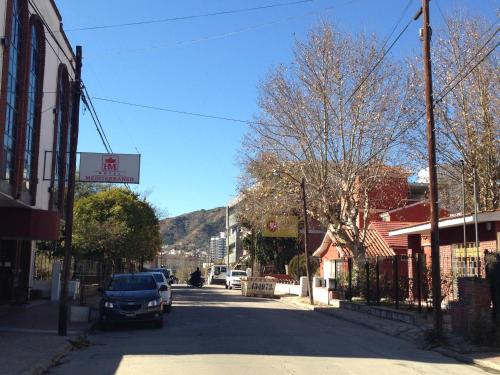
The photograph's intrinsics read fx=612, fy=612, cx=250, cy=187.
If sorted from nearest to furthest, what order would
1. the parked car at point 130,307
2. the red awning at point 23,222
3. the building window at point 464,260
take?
the parked car at point 130,307 → the red awning at point 23,222 → the building window at point 464,260

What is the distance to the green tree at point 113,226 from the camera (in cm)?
3259

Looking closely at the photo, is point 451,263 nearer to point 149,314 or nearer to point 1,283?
point 149,314

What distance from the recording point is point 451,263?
25.4m

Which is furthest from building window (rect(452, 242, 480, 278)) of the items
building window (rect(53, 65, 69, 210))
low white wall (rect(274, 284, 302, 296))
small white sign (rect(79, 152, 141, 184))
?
building window (rect(53, 65, 69, 210))

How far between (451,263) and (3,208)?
17.5 meters

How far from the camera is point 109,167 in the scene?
20.5 m

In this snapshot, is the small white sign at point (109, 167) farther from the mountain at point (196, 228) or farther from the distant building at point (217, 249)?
the mountain at point (196, 228)

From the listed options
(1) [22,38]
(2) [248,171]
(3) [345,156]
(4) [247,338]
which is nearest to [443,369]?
(4) [247,338]

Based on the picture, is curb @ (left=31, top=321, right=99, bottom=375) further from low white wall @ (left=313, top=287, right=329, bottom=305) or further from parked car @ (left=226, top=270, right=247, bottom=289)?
A: parked car @ (left=226, top=270, right=247, bottom=289)

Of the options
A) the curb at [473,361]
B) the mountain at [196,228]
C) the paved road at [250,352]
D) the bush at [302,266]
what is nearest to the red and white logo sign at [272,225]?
the bush at [302,266]

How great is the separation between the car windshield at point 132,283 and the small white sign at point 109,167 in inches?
130

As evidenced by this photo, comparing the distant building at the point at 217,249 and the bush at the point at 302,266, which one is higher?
the distant building at the point at 217,249

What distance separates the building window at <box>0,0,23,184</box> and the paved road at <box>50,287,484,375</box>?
622 centimetres

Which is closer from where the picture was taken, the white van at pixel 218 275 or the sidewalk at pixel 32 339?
the sidewalk at pixel 32 339
